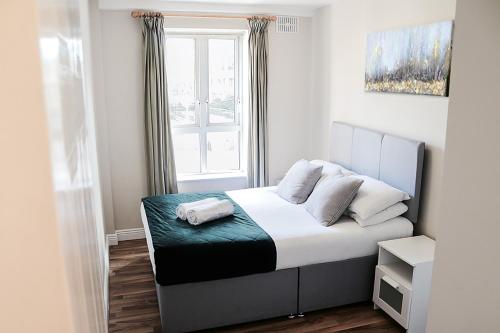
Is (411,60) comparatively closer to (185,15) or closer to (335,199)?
(335,199)

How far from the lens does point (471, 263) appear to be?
120cm

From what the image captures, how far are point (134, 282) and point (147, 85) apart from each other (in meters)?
1.90

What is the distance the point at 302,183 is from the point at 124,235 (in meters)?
2.03

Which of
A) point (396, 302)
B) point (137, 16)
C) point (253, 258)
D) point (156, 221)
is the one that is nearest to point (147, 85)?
point (137, 16)

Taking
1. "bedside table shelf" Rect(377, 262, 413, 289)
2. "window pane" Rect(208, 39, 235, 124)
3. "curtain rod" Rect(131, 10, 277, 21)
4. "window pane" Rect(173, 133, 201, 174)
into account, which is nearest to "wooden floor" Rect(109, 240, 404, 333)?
"bedside table shelf" Rect(377, 262, 413, 289)

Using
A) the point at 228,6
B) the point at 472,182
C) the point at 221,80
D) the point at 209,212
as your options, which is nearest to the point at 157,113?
the point at 221,80

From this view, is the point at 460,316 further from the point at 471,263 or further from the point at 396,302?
the point at 396,302

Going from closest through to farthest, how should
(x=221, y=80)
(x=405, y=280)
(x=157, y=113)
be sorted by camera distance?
(x=405, y=280) < (x=157, y=113) < (x=221, y=80)

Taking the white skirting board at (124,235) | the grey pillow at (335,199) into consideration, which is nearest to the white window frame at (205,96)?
the white skirting board at (124,235)

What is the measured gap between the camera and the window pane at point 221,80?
471 cm

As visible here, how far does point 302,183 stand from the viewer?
376 cm

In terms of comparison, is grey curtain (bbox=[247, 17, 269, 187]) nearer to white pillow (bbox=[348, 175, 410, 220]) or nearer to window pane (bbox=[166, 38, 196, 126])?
window pane (bbox=[166, 38, 196, 126])

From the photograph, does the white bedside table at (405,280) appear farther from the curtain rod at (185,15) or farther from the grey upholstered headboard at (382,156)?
the curtain rod at (185,15)

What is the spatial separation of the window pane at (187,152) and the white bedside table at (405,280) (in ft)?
8.08
